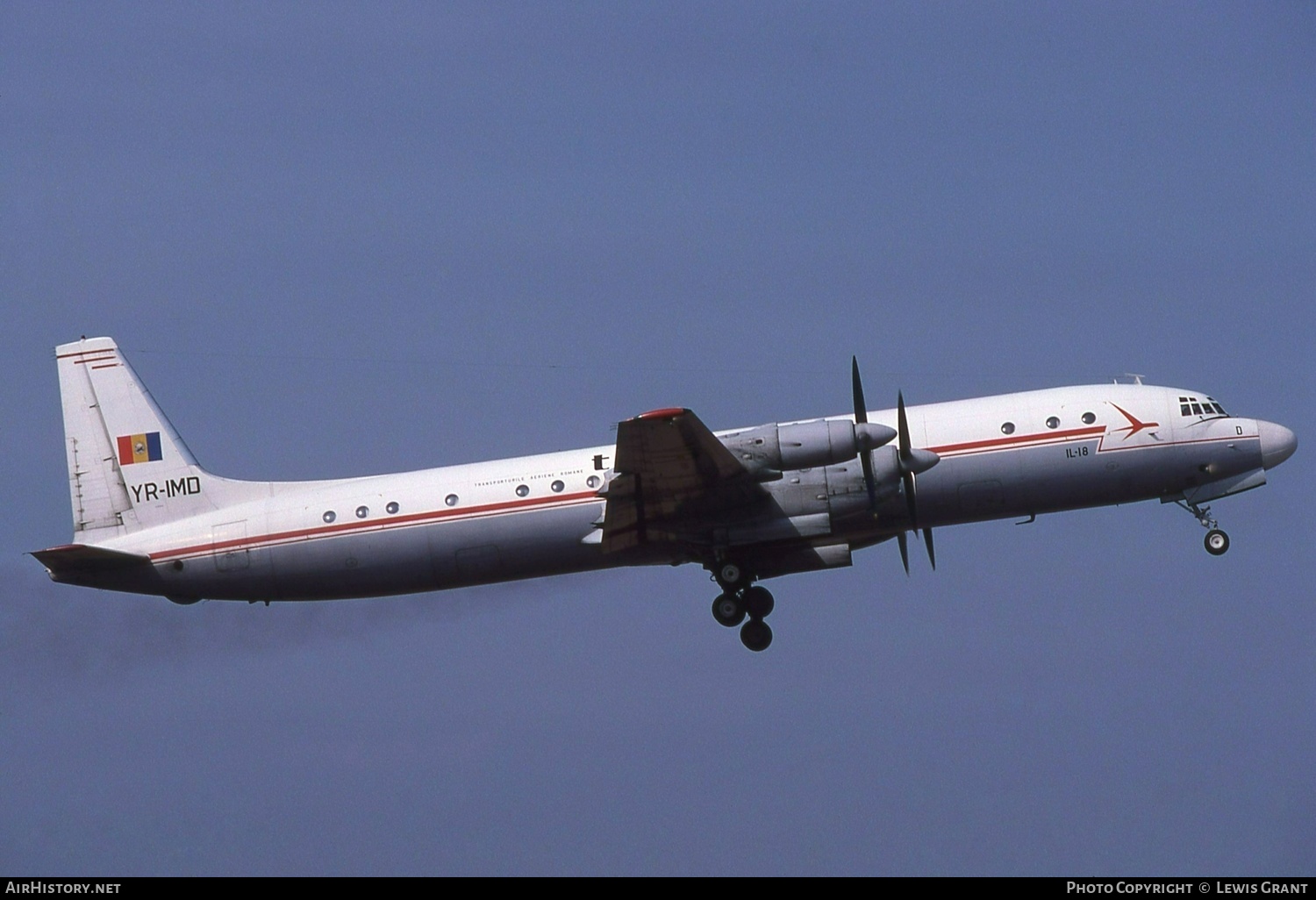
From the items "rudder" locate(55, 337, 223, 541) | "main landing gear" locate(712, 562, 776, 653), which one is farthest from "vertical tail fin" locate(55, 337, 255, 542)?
"main landing gear" locate(712, 562, 776, 653)

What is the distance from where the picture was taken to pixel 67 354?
38.6 m

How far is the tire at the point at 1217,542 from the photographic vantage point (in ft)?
117

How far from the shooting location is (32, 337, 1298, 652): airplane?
3438 cm

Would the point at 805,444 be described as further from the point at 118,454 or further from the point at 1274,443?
the point at 118,454

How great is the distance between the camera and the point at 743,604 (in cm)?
3578

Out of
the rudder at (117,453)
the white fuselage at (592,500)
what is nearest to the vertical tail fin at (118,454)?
the rudder at (117,453)

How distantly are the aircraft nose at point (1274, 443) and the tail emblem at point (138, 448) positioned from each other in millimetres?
24724

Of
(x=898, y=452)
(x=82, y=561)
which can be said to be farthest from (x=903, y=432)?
(x=82, y=561)

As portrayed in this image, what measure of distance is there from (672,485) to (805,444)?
3094 millimetres

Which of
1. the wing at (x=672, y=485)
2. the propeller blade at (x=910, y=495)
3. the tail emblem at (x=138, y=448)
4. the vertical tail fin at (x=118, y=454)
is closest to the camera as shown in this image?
the wing at (x=672, y=485)

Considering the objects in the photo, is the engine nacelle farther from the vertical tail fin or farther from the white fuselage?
the vertical tail fin

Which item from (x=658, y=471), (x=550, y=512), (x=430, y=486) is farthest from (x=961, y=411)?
(x=430, y=486)

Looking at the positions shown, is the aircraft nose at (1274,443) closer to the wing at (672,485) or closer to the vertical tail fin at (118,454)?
the wing at (672,485)

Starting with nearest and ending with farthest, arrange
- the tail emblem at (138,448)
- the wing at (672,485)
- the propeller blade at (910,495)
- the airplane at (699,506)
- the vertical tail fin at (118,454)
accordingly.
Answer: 1. the wing at (672,485)
2. the propeller blade at (910,495)
3. the airplane at (699,506)
4. the vertical tail fin at (118,454)
5. the tail emblem at (138,448)
